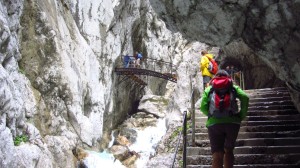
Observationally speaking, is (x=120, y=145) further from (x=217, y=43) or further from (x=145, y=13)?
(x=217, y=43)

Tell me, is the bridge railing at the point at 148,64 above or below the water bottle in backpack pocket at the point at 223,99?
above

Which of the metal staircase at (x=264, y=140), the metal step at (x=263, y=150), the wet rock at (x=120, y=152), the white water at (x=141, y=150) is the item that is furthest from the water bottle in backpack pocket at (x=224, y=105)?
the wet rock at (x=120, y=152)

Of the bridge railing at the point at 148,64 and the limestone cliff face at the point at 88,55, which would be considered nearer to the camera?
the limestone cliff face at the point at 88,55

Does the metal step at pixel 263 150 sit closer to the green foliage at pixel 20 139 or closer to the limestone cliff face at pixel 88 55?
the limestone cliff face at pixel 88 55

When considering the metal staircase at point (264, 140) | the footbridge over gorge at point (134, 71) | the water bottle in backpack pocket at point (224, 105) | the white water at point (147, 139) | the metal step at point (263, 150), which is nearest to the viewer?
the water bottle in backpack pocket at point (224, 105)

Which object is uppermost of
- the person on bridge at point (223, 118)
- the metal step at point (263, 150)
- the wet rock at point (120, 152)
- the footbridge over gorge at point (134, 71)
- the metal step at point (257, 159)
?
the footbridge over gorge at point (134, 71)

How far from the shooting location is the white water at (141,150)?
14984 mm

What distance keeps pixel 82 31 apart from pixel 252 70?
9.40m

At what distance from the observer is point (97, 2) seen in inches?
864

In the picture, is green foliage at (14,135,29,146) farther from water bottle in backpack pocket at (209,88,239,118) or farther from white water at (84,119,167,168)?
water bottle in backpack pocket at (209,88,239,118)

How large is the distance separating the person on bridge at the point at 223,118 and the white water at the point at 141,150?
10306 millimetres

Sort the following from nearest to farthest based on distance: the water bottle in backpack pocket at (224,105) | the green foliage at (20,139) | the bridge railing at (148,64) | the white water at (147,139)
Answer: the water bottle in backpack pocket at (224,105), the green foliage at (20,139), the white water at (147,139), the bridge railing at (148,64)

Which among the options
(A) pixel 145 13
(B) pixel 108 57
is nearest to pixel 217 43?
(B) pixel 108 57

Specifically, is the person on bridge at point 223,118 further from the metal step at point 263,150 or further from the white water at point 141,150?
the white water at point 141,150
